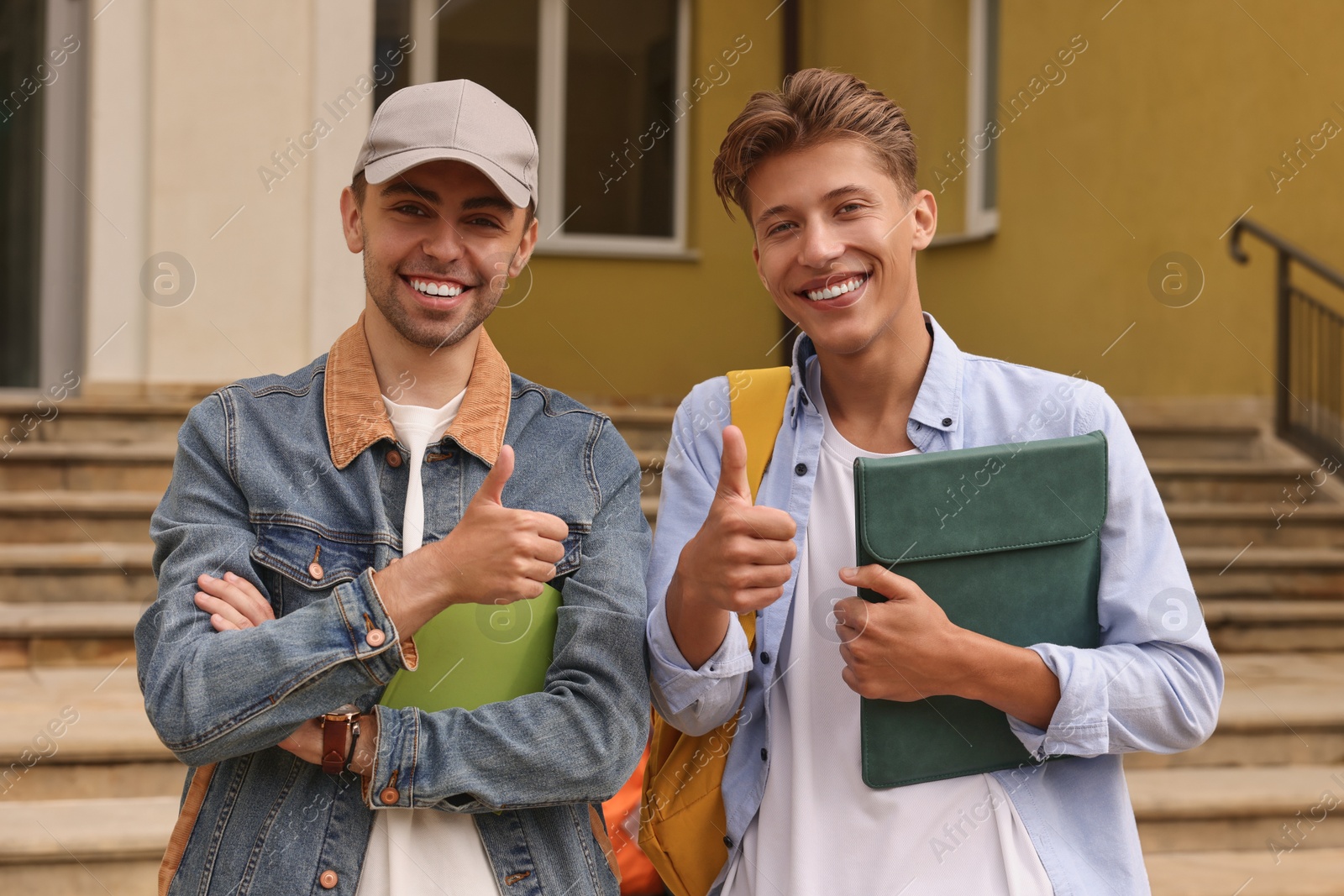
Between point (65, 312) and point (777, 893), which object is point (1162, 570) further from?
point (65, 312)

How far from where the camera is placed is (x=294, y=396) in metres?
1.73

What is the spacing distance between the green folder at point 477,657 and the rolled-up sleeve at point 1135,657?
0.64 metres

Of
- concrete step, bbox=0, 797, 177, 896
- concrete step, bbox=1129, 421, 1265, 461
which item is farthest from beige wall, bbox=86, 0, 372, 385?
concrete step, bbox=1129, 421, 1265, 461

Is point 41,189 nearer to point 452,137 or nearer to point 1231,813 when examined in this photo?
point 452,137

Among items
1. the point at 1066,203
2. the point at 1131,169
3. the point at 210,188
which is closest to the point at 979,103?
the point at 1066,203

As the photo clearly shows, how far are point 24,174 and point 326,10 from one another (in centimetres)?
174

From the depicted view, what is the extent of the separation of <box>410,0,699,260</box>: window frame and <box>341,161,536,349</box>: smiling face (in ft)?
22.4

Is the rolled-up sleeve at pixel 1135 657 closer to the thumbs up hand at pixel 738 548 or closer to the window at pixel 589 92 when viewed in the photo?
the thumbs up hand at pixel 738 548

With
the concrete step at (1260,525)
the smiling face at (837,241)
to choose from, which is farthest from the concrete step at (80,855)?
the concrete step at (1260,525)

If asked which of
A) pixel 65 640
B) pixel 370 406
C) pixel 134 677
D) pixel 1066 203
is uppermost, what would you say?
pixel 1066 203

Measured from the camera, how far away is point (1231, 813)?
3779mm

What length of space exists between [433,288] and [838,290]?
559 mm

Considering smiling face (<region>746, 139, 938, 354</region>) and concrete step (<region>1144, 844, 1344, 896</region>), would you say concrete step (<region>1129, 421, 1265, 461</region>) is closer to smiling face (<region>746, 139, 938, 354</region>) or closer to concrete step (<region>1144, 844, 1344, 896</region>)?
concrete step (<region>1144, 844, 1344, 896</region>)

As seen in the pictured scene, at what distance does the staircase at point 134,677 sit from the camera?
3.33 meters
